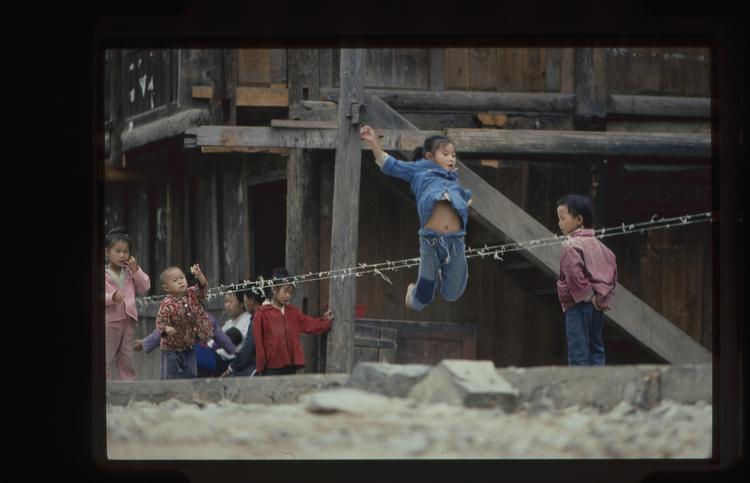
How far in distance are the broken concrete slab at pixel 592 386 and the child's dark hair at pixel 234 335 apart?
1.95m

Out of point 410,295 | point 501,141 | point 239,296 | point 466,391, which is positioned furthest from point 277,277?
point 466,391

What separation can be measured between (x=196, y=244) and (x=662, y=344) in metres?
2.54

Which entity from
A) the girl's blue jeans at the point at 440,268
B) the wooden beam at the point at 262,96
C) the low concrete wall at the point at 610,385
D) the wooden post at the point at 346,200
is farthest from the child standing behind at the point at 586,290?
the wooden beam at the point at 262,96

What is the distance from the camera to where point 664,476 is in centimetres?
590

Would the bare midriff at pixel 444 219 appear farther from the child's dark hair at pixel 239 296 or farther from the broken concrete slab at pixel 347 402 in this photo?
the broken concrete slab at pixel 347 402

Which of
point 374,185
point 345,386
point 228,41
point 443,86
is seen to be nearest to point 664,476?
point 345,386

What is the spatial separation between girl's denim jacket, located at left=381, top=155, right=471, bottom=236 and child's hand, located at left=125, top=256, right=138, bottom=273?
1278 millimetres

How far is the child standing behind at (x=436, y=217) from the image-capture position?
7.71 metres

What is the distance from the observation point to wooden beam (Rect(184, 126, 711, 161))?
26.6 feet

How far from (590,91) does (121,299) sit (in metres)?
3.09

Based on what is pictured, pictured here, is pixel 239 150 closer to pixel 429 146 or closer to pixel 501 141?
pixel 429 146

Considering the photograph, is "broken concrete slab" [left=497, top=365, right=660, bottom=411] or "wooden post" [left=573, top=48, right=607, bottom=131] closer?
"broken concrete slab" [left=497, top=365, right=660, bottom=411]

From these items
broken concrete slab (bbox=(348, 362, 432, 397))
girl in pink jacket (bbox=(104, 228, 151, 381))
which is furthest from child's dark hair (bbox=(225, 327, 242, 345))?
broken concrete slab (bbox=(348, 362, 432, 397))

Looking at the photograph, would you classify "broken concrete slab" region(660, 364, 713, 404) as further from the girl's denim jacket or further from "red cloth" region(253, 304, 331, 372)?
"red cloth" region(253, 304, 331, 372)
